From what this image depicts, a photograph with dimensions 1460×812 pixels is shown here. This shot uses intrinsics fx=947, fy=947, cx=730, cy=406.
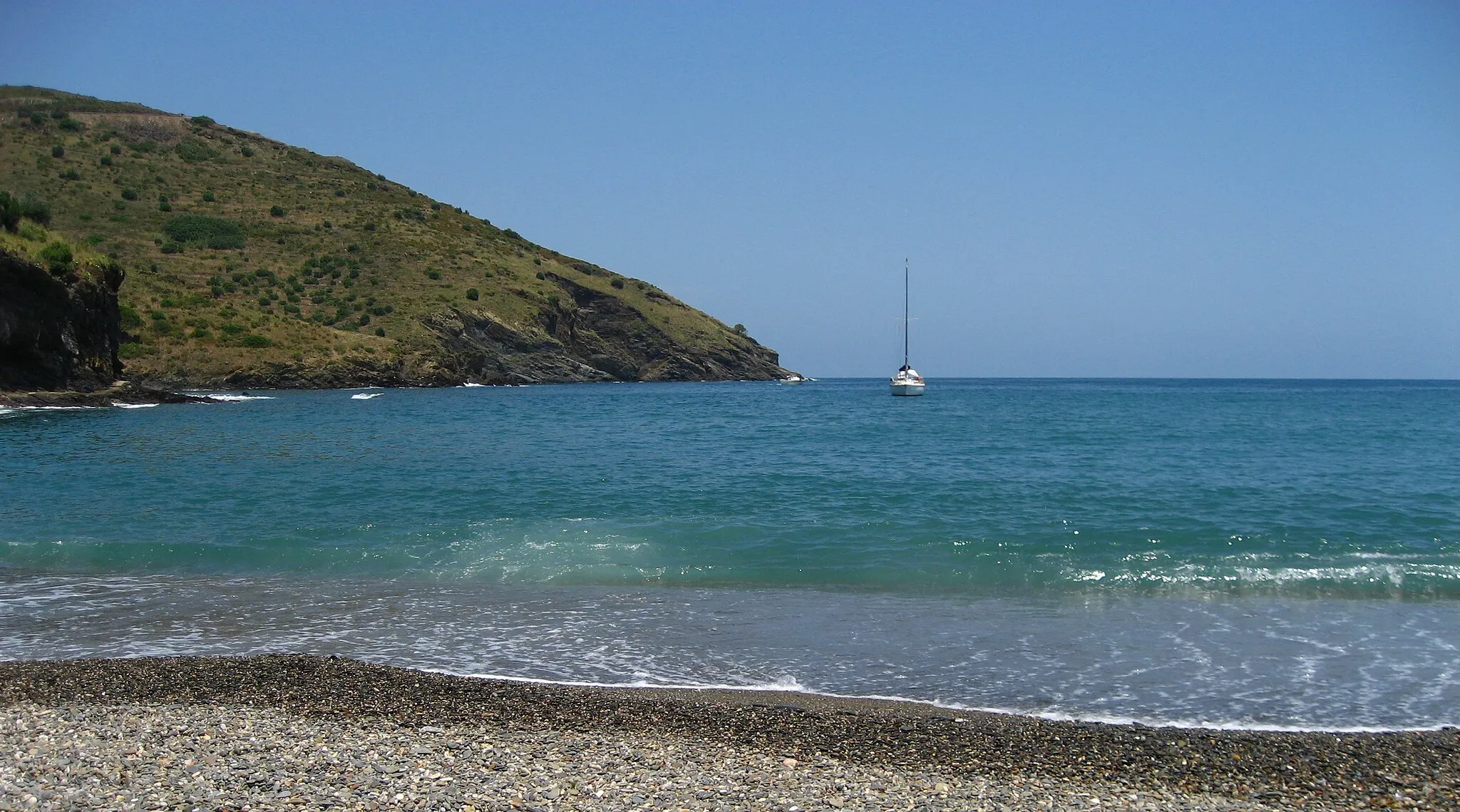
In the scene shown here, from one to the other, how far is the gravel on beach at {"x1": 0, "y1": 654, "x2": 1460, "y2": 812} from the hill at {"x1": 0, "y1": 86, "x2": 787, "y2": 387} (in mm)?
48934

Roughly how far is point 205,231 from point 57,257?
49.2 m

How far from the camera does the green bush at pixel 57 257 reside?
47094mm

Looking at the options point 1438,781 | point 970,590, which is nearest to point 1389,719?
point 1438,781

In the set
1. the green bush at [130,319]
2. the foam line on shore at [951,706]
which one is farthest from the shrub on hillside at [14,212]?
the foam line on shore at [951,706]

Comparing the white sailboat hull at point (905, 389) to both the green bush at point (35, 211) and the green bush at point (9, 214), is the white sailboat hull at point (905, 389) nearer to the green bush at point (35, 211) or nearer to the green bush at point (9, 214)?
the green bush at point (35, 211)

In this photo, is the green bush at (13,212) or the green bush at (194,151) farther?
the green bush at (194,151)

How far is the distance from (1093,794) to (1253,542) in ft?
38.9

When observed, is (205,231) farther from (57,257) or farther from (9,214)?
(57,257)

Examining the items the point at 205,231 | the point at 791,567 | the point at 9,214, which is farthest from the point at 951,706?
the point at 205,231

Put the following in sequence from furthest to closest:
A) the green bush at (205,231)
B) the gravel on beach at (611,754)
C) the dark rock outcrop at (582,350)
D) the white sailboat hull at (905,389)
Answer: the dark rock outcrop at (582,350)
the green bush at (205,231)
the white sailboat hull at (905,389)
the gravel on beach at (611,754)

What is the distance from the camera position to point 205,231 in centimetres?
9269

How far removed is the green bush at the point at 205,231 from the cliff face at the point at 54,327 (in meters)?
42.7

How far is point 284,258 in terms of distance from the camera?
9494 cm

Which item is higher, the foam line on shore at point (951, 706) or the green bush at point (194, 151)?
the green bush at point (194, 151)
